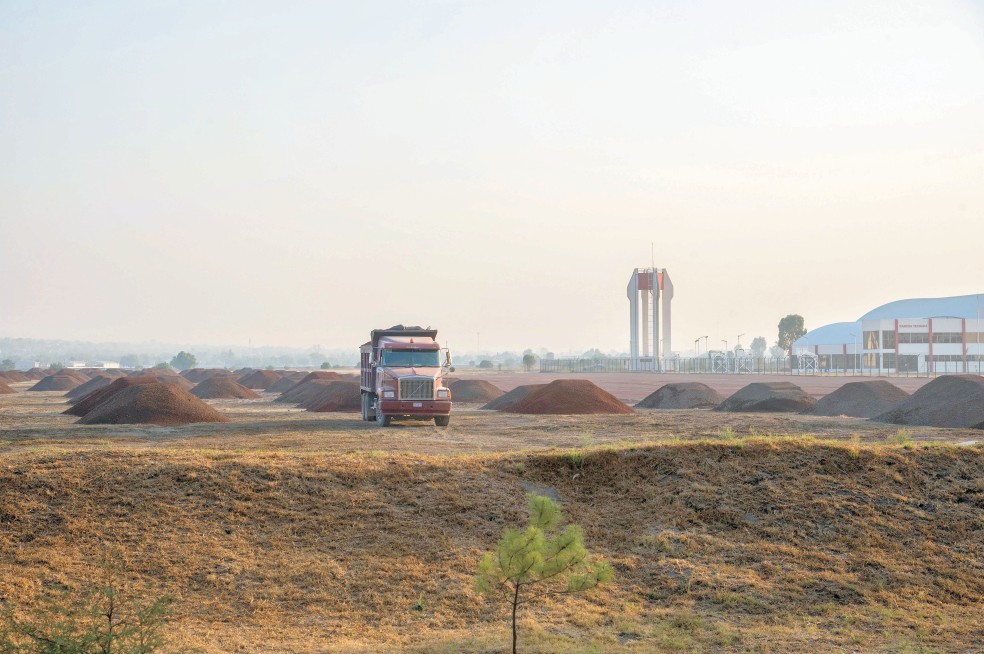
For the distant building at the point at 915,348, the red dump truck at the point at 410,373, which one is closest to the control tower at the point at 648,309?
the distant building at the point at 915,348

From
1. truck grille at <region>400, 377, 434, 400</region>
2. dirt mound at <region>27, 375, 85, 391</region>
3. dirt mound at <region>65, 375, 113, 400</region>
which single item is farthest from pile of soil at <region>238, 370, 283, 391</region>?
truck grille at <region>400, 377, 434, 400</region>

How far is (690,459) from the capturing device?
1870cm

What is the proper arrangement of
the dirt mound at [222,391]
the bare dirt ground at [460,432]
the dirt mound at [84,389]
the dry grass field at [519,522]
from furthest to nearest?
the dirt mound at [84,389]
the dirt mound at [222,391]
the bare dirt ground at [460,432]
the dry grass field at [519,522]

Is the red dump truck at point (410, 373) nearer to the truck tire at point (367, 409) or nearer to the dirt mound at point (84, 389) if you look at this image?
the truck tire at point (367, 409)

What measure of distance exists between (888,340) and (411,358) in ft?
330

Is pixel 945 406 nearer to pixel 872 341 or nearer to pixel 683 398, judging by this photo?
pixel 683 398

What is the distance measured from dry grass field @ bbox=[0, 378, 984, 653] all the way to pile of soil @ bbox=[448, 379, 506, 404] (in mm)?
47332

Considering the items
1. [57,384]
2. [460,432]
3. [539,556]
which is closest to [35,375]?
[57,384]

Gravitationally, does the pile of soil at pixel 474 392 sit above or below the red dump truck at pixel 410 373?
below

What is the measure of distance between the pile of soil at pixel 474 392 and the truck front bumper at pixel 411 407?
2907 centimetres

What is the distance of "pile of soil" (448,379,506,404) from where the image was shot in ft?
221

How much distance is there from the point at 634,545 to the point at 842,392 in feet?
127

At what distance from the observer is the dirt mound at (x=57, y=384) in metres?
98.9

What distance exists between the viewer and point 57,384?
101m
